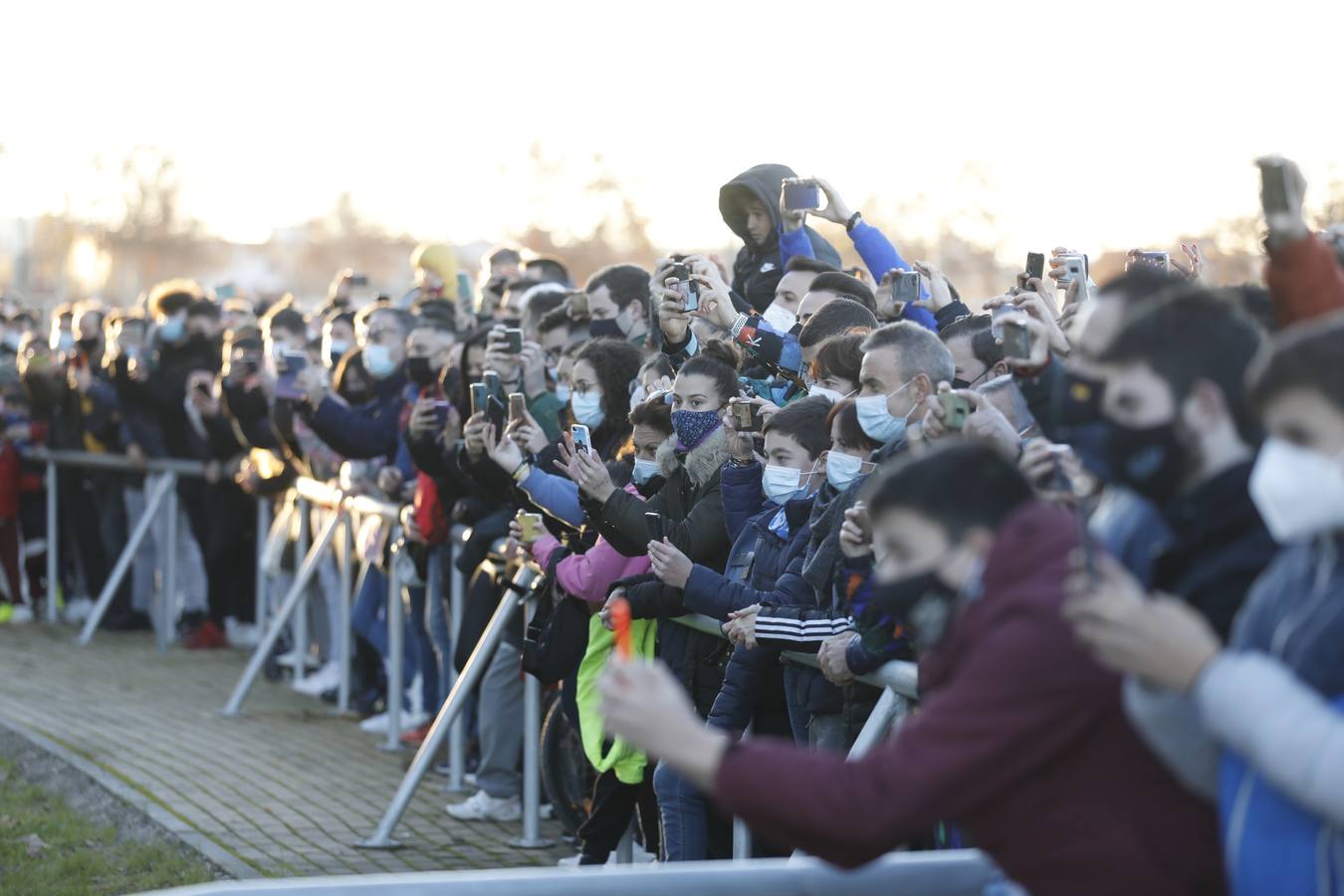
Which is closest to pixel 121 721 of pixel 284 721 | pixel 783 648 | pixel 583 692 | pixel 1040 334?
pixel 284 721

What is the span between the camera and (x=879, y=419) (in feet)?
19.2

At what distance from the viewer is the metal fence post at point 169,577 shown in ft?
46.2

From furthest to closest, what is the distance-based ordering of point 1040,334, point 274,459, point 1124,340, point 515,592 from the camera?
point 274,459 < point 515,592 < point 1040,334 < point 1124,340

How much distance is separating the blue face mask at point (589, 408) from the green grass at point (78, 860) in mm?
2363

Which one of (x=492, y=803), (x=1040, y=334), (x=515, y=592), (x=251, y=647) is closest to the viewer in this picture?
(x=1040, y=334)

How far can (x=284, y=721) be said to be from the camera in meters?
11.3

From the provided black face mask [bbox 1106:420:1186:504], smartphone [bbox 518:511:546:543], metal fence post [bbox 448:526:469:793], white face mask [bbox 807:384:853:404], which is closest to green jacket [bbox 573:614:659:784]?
smartphone [bbox 518:511:546:543]

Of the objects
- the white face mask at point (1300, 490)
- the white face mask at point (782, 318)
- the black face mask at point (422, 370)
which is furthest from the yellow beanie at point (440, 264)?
the white face mask at point (1300, 490)

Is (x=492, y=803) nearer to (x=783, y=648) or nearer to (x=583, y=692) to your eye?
(x=583, y=692)

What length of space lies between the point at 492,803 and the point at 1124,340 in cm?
625

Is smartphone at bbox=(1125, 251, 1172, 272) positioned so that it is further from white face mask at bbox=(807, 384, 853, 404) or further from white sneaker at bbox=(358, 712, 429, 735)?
white sneaker at bbox=(358, 712, 429, 735)

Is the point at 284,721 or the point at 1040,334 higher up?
the point at 1040,334

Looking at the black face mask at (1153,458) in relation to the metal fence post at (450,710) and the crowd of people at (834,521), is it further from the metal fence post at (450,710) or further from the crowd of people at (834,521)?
the metal fence post at (450,710)

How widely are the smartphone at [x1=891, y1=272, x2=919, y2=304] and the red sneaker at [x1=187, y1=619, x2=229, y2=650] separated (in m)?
8.32
